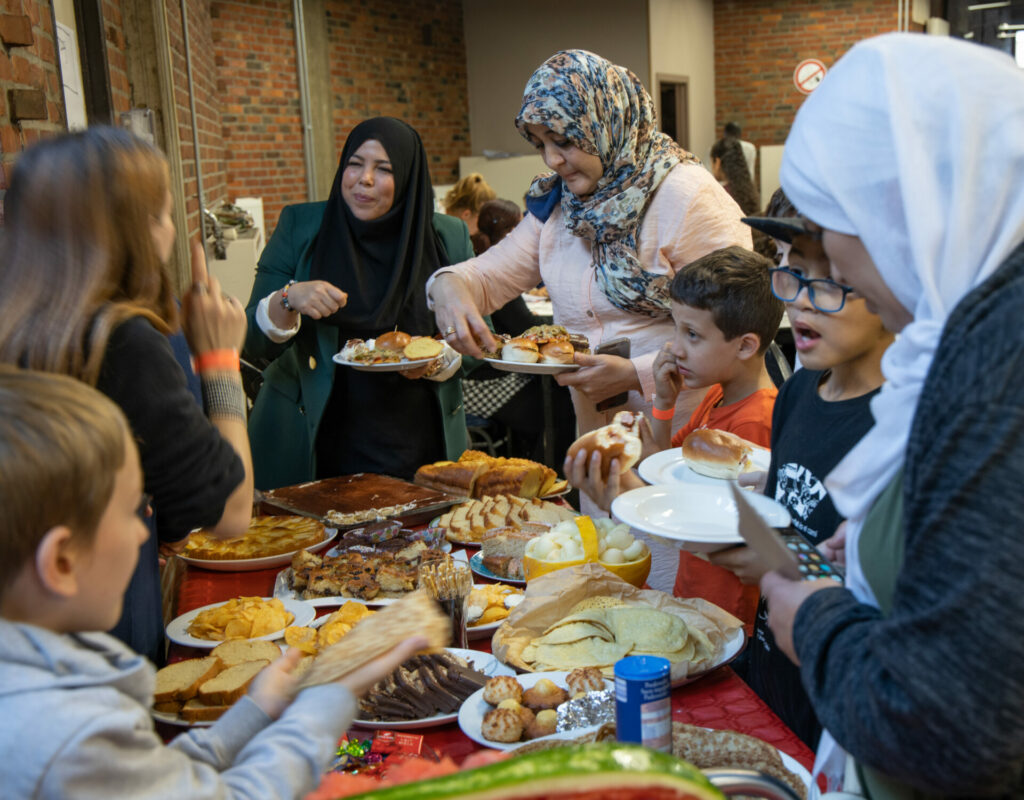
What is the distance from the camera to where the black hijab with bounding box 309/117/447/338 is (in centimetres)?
335

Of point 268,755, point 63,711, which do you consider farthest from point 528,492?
point 63,711

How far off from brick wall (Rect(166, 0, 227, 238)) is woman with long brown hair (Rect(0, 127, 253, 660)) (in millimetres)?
4005

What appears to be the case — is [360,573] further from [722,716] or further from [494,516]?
[722,716]

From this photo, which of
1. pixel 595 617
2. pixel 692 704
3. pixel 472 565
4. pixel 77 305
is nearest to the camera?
pixel 77 305

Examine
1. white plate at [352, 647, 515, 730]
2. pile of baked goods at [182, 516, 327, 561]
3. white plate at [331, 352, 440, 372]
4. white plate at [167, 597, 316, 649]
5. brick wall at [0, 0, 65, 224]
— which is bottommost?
white plate at [167, 597, 316, 649]

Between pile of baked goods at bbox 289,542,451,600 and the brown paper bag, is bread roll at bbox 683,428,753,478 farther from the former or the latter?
pile of baked goods at bbox 289,542,451,600

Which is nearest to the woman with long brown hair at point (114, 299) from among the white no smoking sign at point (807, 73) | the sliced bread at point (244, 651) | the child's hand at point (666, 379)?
the sliced bread at point (244, 651)

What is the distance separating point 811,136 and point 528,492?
2.08 meters

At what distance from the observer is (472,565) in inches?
96.0

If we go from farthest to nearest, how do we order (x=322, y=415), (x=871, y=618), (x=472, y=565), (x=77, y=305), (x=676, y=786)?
(x=322, y=415), (x=472, y=565), (x=77, y=305), (x=871, y=618), (x=676, y=786)

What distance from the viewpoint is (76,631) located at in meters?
1.03

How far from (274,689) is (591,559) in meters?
1.04

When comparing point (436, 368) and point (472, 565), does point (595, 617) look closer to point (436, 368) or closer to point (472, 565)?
point (472, 565)

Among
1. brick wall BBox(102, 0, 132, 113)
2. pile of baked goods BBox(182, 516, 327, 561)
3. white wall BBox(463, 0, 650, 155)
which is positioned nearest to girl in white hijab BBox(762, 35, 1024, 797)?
pile of baked goods BBox(182, 516, 327, 561)
